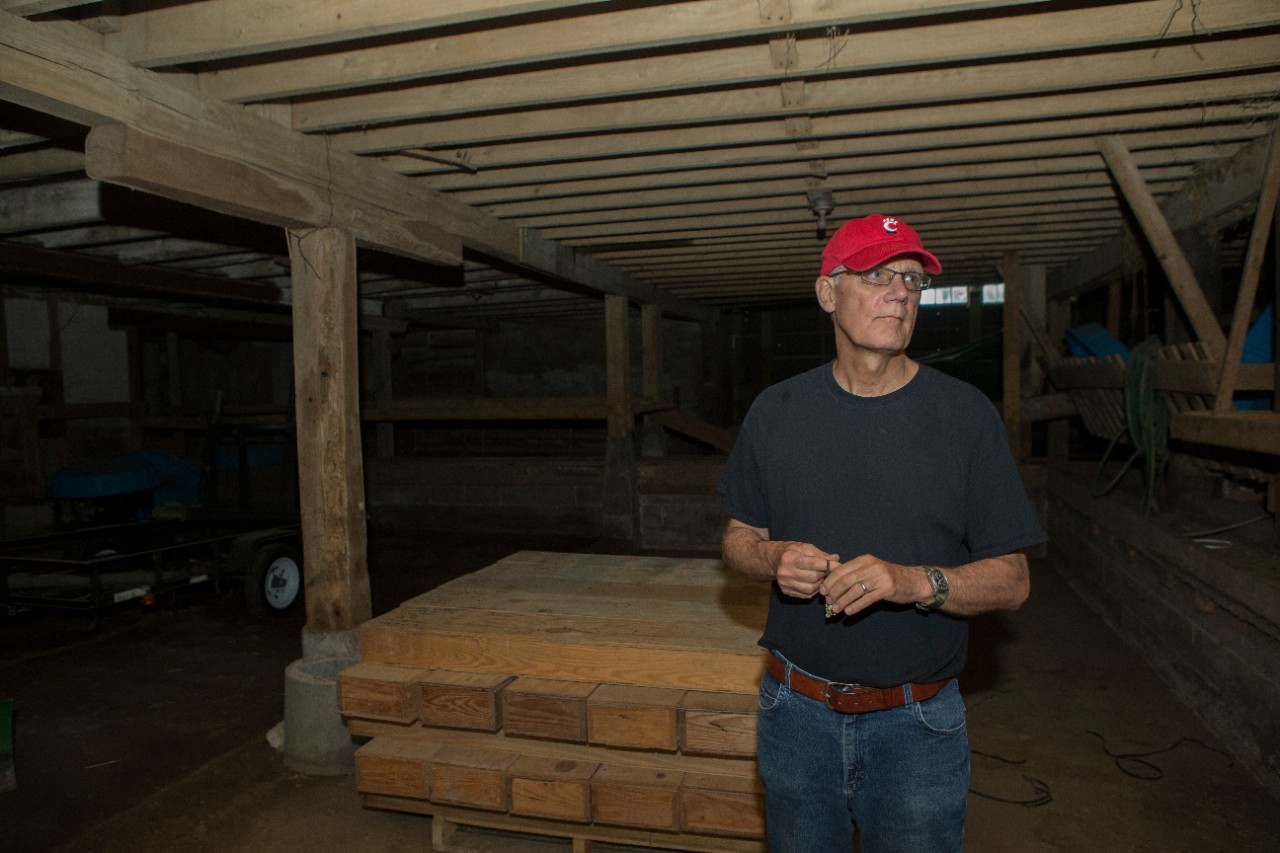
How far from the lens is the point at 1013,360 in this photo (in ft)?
30.0

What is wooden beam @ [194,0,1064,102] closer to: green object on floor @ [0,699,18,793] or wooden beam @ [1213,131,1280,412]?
wooden beam @ [1213,131,1280,412]

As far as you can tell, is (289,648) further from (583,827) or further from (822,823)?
(822,823)

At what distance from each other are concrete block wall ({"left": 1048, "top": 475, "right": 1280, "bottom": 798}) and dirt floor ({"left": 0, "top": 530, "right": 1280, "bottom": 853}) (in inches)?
5.8

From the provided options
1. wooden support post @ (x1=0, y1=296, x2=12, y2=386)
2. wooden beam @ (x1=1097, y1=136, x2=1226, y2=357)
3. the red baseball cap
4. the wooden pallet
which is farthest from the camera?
wooden support post @ (x1=0, y1=296, x2=12, y2=386)

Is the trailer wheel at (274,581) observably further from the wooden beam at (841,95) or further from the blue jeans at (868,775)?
the blue jeans at (868,775)

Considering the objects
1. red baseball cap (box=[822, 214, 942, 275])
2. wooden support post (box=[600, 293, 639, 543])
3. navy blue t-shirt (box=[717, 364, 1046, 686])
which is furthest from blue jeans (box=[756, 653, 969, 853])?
wooden support post (box=[600, 293, 639, 543])

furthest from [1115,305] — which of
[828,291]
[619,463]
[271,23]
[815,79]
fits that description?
[271,23]

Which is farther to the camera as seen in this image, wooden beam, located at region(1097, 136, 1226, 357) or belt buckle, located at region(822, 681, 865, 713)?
wooden beam, located at region(1097, 136, 1226, 357)

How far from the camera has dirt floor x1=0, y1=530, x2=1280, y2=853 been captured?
3738 millimetres

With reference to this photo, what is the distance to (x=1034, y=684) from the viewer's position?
18.0 feet

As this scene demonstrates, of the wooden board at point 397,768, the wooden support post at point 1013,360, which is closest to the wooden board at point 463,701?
the wooden board at point 397,768

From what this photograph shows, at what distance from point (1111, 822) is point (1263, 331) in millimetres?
3305

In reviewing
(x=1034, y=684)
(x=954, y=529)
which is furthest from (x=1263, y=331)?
(x=954, y=529)

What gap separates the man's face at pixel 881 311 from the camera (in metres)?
2.06
